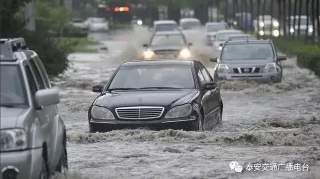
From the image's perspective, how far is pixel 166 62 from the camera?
53.0 ft

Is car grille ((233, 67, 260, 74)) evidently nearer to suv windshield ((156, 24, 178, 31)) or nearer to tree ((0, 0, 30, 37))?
tree ((0, 0, 30, 37))

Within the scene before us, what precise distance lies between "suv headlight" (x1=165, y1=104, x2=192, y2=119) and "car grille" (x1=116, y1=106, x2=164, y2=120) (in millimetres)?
149

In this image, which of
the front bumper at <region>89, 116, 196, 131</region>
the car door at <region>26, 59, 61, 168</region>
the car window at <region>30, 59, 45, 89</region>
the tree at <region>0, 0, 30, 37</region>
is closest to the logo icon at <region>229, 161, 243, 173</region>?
the car door at <region>26, 59, 61, 168</region>

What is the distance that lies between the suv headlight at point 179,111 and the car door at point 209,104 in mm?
696

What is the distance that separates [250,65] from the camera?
26.7m

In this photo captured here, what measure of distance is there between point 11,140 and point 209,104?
25.9 ft

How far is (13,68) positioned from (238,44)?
19981mm

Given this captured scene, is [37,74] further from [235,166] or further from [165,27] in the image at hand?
[165,27]

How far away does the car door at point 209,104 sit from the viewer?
590 inches

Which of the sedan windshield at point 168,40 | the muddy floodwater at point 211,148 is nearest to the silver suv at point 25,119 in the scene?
the muddy floodwater at point 211,148

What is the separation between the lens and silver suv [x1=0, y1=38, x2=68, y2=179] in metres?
7.75

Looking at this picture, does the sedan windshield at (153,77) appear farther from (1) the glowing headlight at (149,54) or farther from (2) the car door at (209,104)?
(1) the glowing headlight at (149,54)

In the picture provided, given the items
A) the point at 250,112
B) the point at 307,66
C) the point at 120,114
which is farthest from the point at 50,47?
the point at 120,114

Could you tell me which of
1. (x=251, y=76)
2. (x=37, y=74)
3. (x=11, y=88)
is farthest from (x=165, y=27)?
(x=11, y=88)
